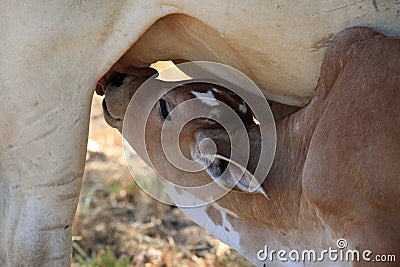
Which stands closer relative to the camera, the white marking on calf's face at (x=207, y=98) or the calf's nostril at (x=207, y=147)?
the calf's nostril at (x=207, y=147)

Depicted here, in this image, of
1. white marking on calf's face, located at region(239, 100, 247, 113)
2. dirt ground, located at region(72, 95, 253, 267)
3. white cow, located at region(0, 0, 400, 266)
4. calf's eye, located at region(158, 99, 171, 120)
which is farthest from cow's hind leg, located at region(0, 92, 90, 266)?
dirt ground, located at region(72, 95, 253, 267)

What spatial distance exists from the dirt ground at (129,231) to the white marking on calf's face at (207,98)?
37.6 inches

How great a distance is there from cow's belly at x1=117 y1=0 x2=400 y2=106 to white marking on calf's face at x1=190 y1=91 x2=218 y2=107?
114 mm

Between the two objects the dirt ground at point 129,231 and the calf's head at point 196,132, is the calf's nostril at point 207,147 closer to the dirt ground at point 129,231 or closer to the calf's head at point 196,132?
the calf's head at point 196,132

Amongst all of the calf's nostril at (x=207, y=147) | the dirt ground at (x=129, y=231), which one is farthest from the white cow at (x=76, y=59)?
the dirt ground at (x=129, y=231)

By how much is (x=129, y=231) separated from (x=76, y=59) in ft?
4.90

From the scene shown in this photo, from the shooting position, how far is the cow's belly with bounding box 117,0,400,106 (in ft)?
9.32

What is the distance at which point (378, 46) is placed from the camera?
279 cm

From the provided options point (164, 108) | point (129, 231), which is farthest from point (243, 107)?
point (129, 231)

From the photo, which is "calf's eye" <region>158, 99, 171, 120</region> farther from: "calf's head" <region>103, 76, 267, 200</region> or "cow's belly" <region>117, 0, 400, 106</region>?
"cow's belly" <region>117, 0, 400, 106</region>

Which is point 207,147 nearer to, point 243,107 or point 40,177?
point 243,107

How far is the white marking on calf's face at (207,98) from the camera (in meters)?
3.19

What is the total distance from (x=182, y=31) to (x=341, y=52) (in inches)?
19.9

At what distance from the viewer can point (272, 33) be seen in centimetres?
290
